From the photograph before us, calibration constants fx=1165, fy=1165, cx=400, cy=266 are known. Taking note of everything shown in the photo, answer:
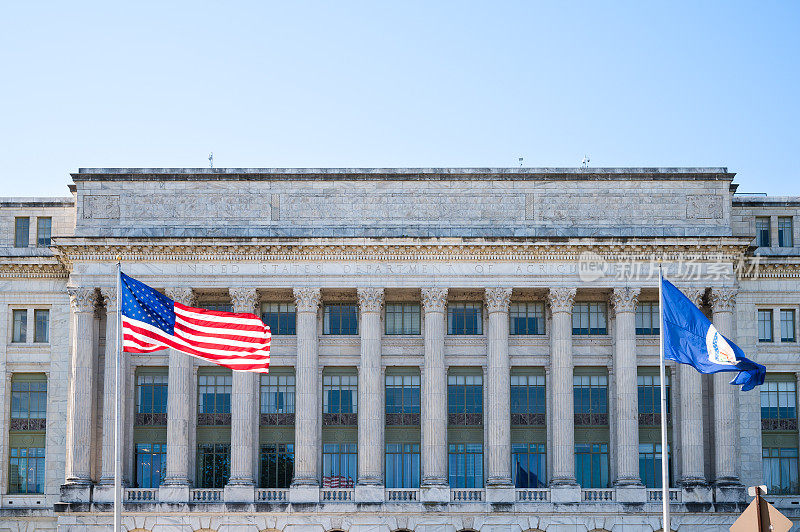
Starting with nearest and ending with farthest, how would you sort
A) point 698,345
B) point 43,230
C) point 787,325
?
1. point 698,345
2. point 787,325
3. point 43,230

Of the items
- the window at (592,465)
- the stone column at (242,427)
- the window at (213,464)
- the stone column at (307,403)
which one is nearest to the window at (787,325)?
the window at (592,465)

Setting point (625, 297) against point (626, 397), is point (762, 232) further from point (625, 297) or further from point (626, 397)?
point (626, 397)

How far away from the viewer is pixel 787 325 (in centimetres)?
6512

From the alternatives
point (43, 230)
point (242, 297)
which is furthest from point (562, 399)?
point (43, 230)

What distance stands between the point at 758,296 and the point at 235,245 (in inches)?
1139

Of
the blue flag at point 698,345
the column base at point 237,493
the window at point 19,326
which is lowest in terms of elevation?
the column base at point 237,493

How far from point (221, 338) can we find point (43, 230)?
26.0 m

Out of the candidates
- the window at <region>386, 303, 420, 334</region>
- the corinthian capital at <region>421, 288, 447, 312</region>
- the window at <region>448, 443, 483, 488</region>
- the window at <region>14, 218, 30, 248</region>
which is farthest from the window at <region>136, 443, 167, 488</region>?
the corinthian capital at <region>421, 288, 447, 312</region>

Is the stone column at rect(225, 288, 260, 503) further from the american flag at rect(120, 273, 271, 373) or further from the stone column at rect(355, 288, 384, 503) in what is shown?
the american flag at rect(120, 273, 271, 373)

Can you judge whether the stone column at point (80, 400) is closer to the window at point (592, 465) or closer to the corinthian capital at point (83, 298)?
the corinthian capital at point (83, 298)

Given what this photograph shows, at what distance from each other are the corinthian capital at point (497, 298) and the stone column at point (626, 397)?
580 cm

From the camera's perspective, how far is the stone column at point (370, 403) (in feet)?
198

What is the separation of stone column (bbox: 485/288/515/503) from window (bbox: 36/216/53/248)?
82.3ft

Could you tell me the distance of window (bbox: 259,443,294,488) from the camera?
62312 mm
